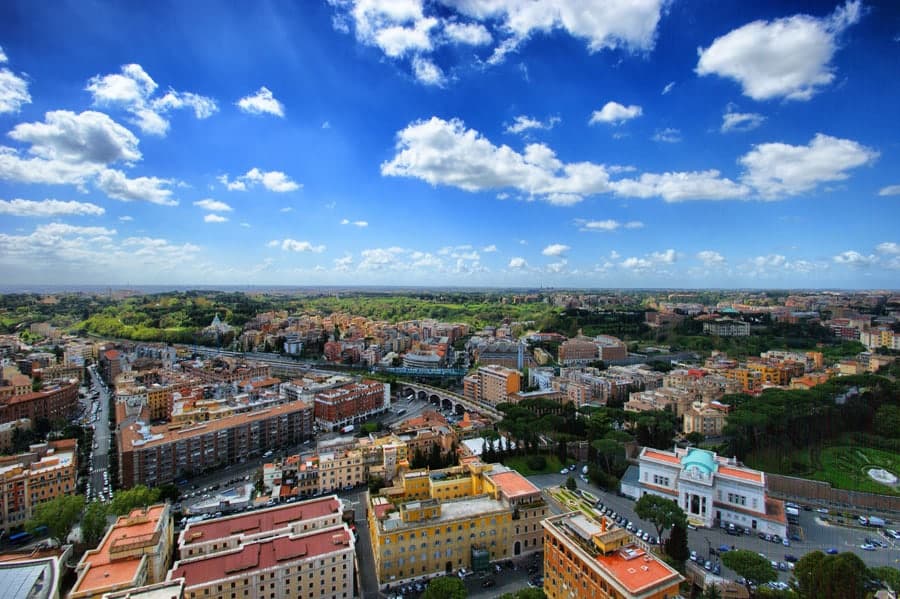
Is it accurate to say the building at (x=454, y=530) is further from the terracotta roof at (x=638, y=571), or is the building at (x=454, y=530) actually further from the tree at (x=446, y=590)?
the terracotta roof at (x=638, y=571)

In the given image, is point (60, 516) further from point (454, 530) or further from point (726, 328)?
point (726, 328)

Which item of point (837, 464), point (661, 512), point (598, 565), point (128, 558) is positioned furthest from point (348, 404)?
point (837, 464)

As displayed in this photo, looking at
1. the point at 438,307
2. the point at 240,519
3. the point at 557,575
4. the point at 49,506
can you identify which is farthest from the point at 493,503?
the point at 438,307

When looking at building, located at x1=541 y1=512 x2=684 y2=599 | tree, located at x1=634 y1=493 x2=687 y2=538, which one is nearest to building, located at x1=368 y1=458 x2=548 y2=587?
building, located at x1=541 y1=512 x2=684 y2=599

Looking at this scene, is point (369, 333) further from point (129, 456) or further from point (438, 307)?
point (129, 456)

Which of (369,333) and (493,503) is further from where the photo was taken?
(369,333)

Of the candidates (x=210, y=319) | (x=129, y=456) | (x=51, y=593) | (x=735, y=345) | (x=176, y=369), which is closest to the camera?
(x=51, y=593)

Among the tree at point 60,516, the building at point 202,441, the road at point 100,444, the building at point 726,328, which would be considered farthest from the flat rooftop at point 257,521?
the building at point 726,328
